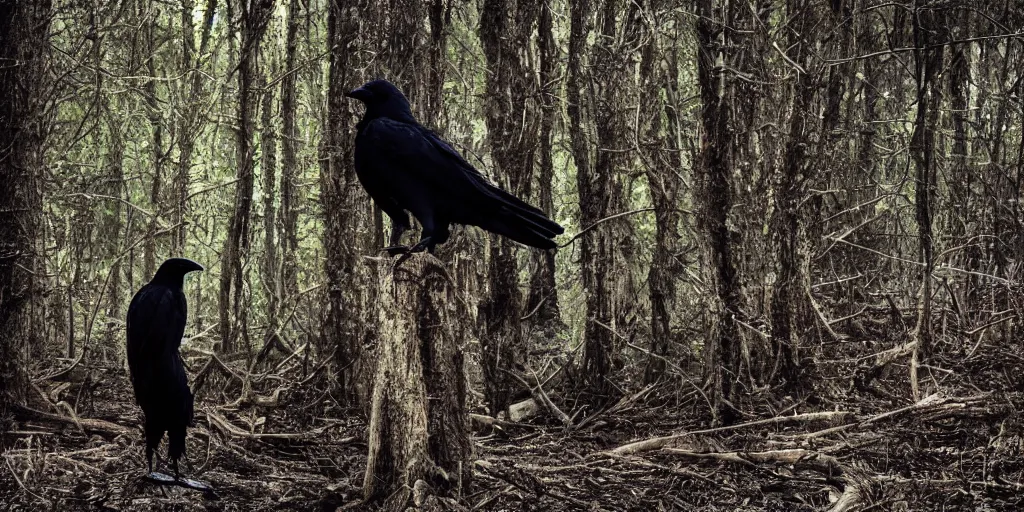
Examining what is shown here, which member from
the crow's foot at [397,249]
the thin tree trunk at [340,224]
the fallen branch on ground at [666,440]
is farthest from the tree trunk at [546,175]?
the crow's foot at [397,249]

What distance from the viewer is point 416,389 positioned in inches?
213

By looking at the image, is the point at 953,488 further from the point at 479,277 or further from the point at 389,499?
the point at 479,277

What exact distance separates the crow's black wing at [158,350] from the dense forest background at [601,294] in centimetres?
71

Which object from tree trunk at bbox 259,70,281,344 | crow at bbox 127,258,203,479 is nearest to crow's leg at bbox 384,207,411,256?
crow at bbox 127,258,203,479

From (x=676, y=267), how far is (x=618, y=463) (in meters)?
2.73

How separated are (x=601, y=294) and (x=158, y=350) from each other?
14.7 ft

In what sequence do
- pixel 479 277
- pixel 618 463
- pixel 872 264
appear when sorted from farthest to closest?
pixel 872 264 → pixel 479 277 → pixel 618 463

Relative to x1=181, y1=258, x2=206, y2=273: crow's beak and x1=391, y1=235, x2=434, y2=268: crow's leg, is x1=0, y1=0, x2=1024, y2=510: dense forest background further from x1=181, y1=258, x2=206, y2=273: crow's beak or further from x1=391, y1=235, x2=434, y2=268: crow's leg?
x1=181, y1=258, x2=206, y2=273: crow's beak

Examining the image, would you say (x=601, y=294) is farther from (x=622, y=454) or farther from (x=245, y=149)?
(x=245, y=149)

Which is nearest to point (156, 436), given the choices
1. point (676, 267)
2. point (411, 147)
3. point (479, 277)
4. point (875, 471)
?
point (411, 147)

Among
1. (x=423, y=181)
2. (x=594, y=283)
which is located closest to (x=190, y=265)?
(x=423, y=181)

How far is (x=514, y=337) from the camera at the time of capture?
9.05 metres

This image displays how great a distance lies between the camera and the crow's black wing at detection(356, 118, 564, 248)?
15.3 ft

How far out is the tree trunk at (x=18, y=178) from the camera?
707cm
